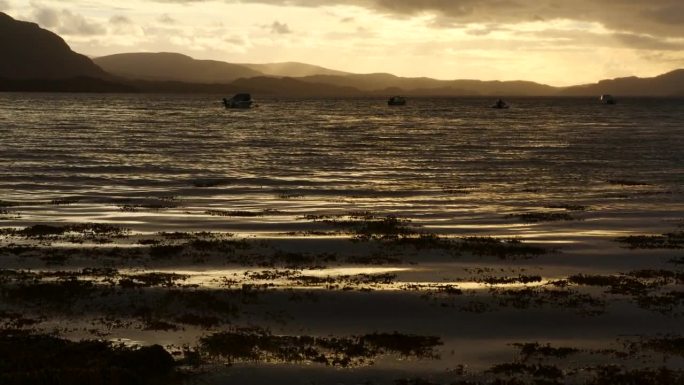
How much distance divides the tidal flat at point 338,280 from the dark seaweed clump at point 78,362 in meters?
0.04

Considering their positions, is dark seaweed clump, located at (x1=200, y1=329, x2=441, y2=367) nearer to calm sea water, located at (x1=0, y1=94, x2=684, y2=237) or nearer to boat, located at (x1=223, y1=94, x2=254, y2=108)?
calm sea water, located at (x1=0, y1=94, x2=684, y2=237)

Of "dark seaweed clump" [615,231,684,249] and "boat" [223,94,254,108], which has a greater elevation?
"boat" [223,94,254,108]

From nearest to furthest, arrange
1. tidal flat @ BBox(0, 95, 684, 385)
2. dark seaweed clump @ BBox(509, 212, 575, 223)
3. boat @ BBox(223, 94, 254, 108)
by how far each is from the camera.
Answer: tidal flat @ BBox(0, 95, 684, 385) < dark seaweed clump @ BBox(509, 212, 575, 223) < boat @ BBox(223, 94, 254, 108)

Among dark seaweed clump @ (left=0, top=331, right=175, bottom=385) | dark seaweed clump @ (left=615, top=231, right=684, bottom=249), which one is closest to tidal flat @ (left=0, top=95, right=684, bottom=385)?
dark seaweed clump @ (left=0, top=331, right=175, bottom=385)

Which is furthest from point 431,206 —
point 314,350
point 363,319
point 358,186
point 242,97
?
point 242,97

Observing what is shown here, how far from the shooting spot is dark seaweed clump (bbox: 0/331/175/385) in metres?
11.0

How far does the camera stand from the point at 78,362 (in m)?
12.0

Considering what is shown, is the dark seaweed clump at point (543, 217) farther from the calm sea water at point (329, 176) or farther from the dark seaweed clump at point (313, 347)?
the dark seaweed clump at point (313, 347)

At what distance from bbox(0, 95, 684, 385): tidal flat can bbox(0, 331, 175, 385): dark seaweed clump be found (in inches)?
1.6

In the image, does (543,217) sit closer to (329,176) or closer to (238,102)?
(329,176)

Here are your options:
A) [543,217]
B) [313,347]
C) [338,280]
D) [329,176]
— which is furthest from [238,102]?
[313,347]

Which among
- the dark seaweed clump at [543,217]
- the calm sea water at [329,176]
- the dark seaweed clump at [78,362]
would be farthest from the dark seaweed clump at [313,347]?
the dark seaweed clump at [543,217]

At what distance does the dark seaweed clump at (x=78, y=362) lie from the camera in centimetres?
1102

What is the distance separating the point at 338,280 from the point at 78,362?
8753 millimetres
